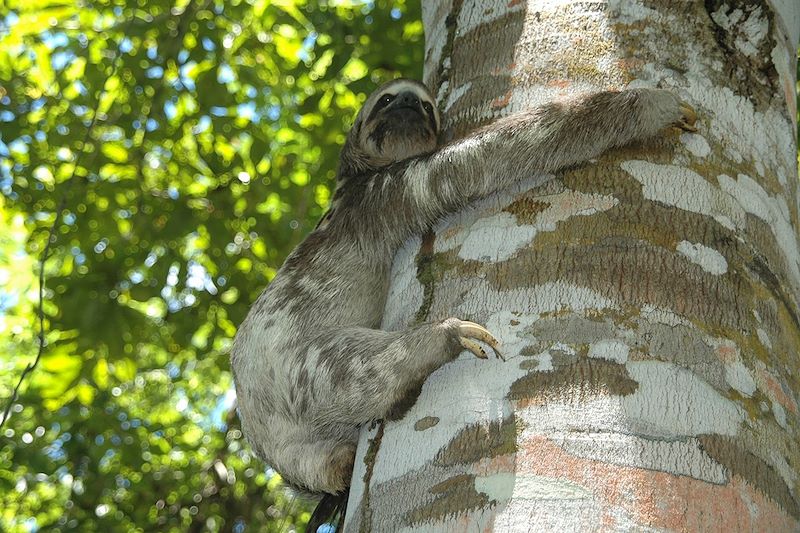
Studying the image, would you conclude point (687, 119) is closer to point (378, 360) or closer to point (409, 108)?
point (378, 360)

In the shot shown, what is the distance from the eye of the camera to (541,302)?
260 centimetres

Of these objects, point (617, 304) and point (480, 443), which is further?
point (617, 304)

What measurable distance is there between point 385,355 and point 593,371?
1.05 metres

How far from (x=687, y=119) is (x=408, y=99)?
2.42 m

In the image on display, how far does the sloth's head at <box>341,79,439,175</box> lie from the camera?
5238 mm

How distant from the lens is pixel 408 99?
528 centimetres

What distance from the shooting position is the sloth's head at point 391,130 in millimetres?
5238

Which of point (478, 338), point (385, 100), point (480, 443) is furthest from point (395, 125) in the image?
point (480, 443)

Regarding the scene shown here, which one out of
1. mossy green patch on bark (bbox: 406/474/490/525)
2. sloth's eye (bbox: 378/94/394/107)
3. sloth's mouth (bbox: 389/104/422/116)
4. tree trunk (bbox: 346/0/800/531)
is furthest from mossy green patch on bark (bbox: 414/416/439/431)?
sloth's eye (bbox: 378/94/394/107)

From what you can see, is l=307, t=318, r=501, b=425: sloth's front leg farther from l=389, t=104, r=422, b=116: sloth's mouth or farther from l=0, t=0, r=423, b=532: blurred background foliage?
l=0, t=0, r=423, b=532: blurred background foliage

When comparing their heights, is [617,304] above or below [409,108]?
below

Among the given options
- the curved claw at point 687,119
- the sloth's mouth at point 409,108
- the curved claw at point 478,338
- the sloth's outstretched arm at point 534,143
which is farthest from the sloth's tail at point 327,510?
the sloth's mouth at point 409,108

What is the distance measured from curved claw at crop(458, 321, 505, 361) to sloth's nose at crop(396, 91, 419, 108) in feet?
9.36

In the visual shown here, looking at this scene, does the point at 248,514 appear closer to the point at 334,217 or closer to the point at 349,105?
the point at 349,105
